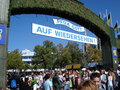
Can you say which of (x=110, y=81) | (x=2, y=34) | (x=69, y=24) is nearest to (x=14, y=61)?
(x=69, y=24)

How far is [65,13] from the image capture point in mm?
14508

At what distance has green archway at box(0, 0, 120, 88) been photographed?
33.9ft

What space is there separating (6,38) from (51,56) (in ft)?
199

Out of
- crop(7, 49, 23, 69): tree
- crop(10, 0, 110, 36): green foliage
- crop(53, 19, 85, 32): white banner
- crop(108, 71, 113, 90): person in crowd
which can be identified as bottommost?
crop(108, 71, 113, 90): person in crowd

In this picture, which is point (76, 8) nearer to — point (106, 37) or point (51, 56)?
point (106, 37)

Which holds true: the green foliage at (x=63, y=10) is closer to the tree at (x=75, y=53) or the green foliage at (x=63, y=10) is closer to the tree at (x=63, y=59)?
the tree at (x=75, y=53)

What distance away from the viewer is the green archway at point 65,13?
33.9 feet

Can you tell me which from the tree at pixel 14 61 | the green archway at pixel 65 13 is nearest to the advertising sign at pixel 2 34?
the green archway at pixel 65 13

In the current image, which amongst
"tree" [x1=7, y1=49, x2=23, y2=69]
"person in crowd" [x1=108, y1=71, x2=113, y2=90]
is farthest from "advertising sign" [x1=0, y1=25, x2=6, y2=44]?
"tree" [x1=7, y1=49, x2=23, y2=69]

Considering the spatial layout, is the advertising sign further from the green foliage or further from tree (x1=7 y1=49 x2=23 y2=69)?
tree (x1=7 y1=49 x2=23 y2=69)

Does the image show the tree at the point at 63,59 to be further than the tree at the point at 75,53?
Yes

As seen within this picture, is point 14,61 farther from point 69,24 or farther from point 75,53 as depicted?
point 69,24

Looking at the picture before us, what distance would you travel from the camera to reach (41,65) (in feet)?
242

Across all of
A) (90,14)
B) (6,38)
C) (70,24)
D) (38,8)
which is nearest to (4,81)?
(6,38)
